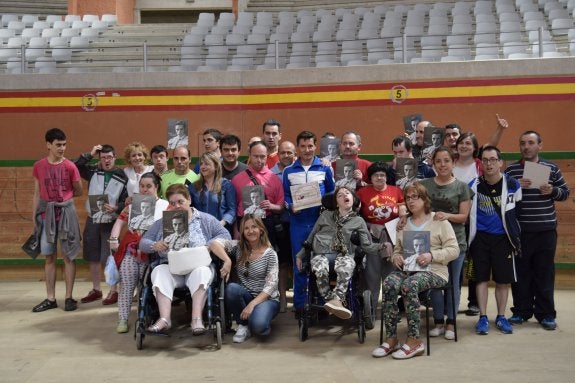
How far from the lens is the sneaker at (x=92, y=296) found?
291 inches

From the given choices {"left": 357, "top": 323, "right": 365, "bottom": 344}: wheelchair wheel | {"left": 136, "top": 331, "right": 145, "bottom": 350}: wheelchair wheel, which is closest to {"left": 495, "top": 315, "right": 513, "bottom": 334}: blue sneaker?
{"left": 357, "top": 323, "right": 365, "bottom": 344}: wheelchair wheel

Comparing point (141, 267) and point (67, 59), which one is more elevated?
point (67, 59)

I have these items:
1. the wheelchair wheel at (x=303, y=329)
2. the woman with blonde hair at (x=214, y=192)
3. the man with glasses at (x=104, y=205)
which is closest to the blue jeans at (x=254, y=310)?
the wheelchair wheel at (x=303, y=329)

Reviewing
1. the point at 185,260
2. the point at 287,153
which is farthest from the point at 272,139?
the point at 185,260

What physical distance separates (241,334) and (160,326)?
0.65m

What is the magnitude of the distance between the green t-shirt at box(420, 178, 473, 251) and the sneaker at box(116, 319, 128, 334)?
2.64m

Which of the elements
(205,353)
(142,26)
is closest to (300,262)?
(205,353)

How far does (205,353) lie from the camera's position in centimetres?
552

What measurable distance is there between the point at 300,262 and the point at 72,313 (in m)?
2.38

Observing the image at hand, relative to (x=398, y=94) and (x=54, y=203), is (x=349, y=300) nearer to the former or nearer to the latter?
(x=54, y=203)

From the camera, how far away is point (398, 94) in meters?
10.6

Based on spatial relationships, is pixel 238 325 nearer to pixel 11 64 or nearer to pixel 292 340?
pixel 292 340

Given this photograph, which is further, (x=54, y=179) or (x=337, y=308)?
(x=54, y=179)

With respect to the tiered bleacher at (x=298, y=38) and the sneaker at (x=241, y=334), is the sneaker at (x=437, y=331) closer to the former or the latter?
the sneaker at (x=241, y=334)
